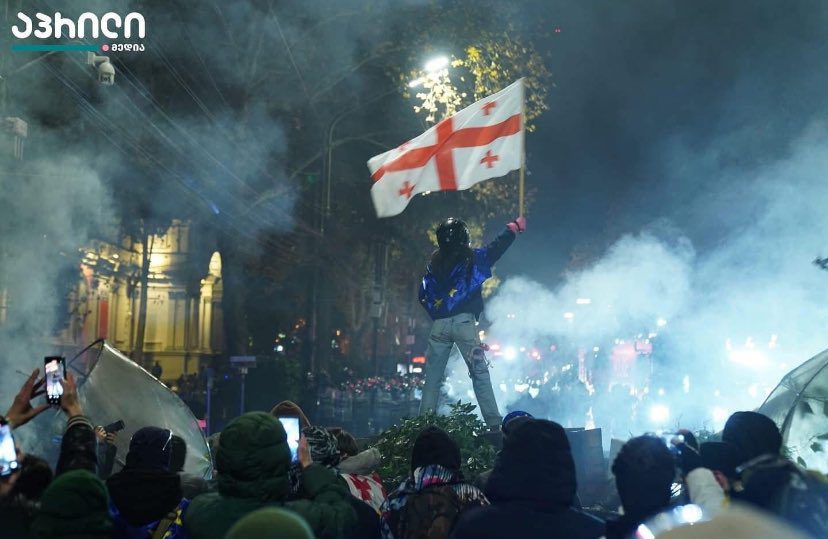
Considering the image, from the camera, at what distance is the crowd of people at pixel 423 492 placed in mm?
3445

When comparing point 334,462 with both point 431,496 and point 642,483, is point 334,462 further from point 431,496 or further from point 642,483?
point 642,483

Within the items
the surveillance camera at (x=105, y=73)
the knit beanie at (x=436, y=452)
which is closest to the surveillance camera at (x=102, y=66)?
the surveillance camera at (x=105, y=73)

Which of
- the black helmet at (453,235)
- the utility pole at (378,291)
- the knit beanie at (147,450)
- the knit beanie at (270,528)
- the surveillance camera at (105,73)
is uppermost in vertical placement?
the surveillance camera at (105,73)

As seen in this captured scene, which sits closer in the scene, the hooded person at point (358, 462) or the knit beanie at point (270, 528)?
the knit beanie at point (270, 528)

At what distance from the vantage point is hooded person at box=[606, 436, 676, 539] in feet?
11.9

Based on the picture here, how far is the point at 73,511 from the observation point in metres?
3.25

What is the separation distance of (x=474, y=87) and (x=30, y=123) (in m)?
10.2

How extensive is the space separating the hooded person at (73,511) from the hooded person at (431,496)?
145 cm

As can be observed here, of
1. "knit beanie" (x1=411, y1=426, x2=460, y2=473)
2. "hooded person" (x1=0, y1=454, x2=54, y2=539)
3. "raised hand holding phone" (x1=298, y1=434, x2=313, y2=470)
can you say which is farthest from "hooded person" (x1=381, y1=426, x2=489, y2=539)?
"hooded person" (x1=0, y1=454, x2=54, y2=539)

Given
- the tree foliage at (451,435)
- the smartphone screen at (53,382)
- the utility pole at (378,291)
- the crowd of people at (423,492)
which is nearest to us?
the crowd of people at (423,492)

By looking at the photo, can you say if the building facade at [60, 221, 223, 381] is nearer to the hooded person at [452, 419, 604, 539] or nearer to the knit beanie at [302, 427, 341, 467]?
the knit beanie at [302, 427, 341, 467]

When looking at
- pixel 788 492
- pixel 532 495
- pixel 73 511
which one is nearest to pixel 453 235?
pixel 532 495

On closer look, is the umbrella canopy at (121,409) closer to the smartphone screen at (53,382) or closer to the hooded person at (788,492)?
the smartphone screen at (53,382)

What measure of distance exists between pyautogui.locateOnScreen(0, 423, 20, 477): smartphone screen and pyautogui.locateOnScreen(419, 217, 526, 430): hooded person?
15.2ft
